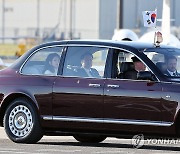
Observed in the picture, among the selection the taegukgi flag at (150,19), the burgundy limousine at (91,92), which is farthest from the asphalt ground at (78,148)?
the taegukgi flag at (150,19)

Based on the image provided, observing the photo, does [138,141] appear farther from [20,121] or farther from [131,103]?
[20,121]

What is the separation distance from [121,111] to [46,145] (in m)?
1.41

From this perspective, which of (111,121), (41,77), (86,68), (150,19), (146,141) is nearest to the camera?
(111,121)

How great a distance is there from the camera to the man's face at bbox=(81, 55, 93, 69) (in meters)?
14.2

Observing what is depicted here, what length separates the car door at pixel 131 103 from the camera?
1338 cm

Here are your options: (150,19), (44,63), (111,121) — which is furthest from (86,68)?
(150,19)

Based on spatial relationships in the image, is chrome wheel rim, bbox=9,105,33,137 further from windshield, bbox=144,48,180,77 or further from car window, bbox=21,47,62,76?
windshield, bbox=144,48,180,77

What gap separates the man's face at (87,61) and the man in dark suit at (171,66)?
113cm

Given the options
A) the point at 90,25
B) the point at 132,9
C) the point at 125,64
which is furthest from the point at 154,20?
the point at 90,25

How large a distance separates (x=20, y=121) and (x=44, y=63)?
931mm

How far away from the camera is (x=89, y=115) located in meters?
13.9

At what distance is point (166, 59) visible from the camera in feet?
45.7

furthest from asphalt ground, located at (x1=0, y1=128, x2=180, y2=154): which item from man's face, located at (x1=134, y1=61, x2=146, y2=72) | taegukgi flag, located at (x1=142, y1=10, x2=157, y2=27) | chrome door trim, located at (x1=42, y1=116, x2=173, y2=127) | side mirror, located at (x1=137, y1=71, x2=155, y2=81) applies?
taegukgi flag, located at (x1=142, y1=10, x2=157, y2=27)

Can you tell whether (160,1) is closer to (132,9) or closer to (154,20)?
(132,9)
